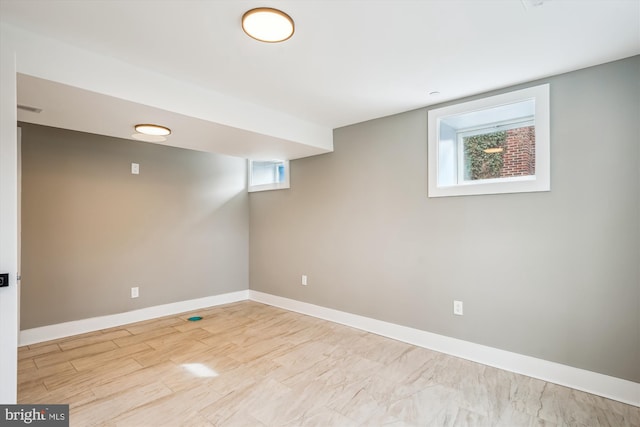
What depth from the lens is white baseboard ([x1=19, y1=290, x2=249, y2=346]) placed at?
130 inches

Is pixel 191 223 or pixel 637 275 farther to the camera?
pixel 191 223

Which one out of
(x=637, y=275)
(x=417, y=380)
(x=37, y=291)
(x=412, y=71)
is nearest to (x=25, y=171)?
(x=37, y=291)

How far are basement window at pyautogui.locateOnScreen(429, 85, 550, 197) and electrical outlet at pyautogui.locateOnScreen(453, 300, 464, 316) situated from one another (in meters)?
1.04

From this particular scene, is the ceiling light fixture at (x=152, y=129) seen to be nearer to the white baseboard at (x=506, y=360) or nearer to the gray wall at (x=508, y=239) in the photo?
the gray wall at (x=508, y=239)

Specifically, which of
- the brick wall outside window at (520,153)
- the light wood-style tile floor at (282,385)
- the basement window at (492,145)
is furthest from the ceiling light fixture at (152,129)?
the brick wall outside window at (520,153)

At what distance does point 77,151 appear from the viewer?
3586 mm

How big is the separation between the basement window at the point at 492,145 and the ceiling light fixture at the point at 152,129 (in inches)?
102

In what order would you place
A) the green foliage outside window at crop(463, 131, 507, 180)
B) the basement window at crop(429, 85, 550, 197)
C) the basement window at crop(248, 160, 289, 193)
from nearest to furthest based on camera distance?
the basement window at crop(429, 85, 550, 197) → the green foliage outside window at crop(463, 131, 507, 180) → the basement window at crop(248, 160, 289, 193)

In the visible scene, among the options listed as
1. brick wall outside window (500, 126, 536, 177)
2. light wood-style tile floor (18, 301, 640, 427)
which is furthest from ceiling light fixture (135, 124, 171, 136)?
brick wall outside window (500, 126, 536, 177)

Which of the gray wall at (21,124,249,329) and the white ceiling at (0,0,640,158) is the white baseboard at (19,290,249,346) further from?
the white ceiling at (0,0,640,158)

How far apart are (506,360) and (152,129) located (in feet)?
12.4

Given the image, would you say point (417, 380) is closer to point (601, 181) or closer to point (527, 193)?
point (527, 193)

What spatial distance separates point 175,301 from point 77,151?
86.7 inches

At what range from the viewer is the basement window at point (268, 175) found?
15.5 ft
